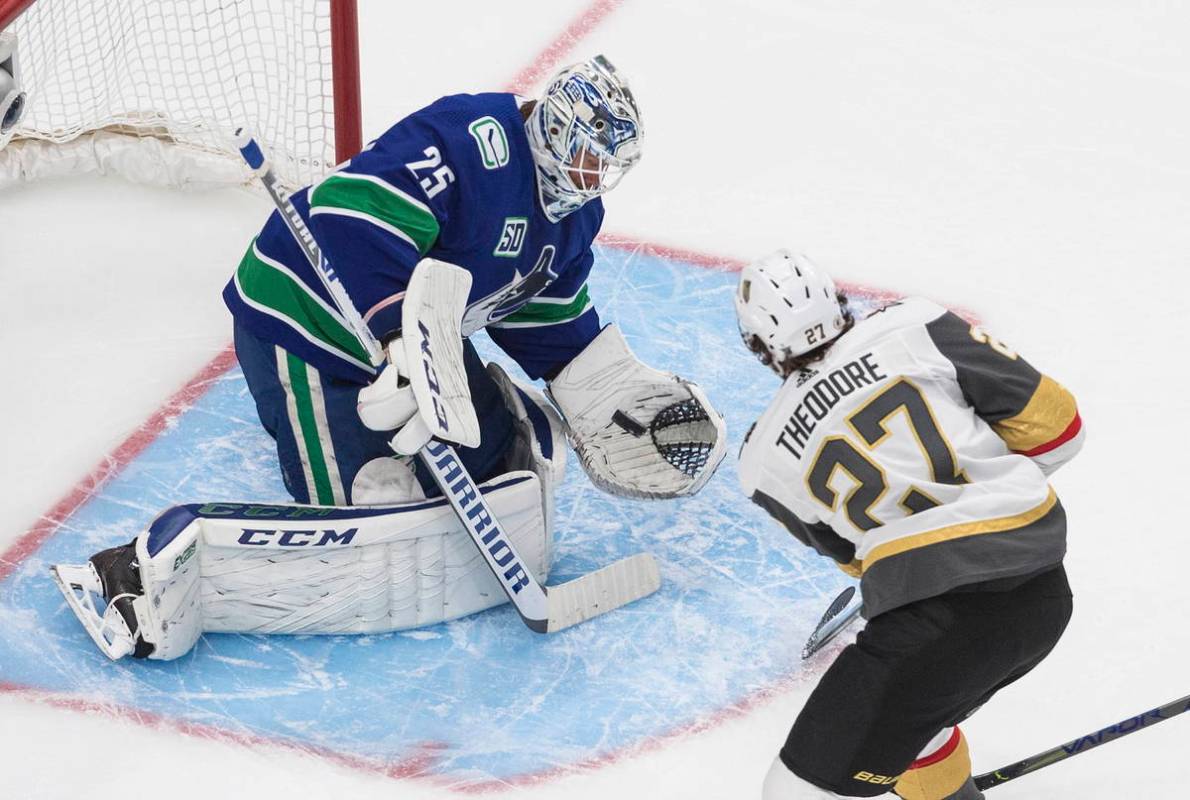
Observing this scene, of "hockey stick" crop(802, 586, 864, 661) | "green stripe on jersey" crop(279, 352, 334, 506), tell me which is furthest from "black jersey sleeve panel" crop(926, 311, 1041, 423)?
"green stripe on jersey" crop(279, 352, 334, 506)

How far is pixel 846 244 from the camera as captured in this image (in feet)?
13.9

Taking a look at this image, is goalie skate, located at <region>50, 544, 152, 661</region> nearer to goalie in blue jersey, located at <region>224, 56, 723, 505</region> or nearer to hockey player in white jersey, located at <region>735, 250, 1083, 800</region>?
goalie in blue jersey, located at <region>224, 56, 723, 505</region>

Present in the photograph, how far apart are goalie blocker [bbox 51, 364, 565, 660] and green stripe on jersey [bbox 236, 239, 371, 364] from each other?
0.91 ft

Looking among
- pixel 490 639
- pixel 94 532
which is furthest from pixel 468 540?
pixel 94 532

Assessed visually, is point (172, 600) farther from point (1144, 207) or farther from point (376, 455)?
point (1144, 207)

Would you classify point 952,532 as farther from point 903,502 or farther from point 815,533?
point 815,533

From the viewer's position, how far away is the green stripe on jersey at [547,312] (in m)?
3.26

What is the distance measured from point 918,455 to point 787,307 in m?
0.25

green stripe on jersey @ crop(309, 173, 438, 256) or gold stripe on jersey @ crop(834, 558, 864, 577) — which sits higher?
green stripe on jersey @ crop(309, 173, 438, 256)

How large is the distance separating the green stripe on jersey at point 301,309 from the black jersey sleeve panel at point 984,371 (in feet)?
3.39

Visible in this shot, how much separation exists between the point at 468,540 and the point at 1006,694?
3.00 feet

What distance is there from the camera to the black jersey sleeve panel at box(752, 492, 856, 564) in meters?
2.45

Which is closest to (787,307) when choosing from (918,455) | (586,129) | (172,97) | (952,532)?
(918,455)

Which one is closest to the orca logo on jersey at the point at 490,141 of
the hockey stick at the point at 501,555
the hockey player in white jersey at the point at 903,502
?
the hockey stick at the point at 501,555
